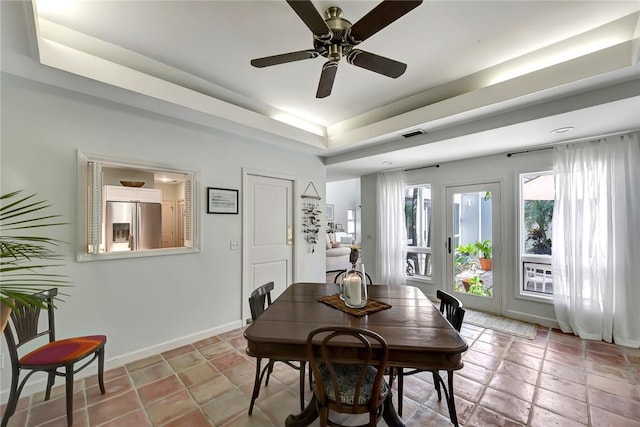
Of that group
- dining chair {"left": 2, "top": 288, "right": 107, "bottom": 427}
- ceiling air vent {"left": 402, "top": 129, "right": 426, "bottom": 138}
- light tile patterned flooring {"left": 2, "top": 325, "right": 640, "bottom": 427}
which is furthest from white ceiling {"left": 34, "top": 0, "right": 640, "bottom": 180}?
light tile patterned flooring {"left": 2, "top": 325, "right": 640, "bottom": 427}

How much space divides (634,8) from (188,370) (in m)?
4.47

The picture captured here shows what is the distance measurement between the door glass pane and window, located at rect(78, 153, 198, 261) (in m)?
3.90

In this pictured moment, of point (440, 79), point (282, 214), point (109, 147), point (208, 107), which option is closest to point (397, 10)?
point (440, 79)

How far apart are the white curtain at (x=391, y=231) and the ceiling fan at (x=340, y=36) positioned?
3.21 meters

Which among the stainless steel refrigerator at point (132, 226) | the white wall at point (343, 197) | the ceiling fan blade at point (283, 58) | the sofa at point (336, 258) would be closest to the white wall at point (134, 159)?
the stainless steel refrigerator at point (132, 226)

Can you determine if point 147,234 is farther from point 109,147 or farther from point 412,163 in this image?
point 412,163

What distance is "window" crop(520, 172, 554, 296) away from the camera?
3.57 meters

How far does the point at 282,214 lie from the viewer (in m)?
4.02

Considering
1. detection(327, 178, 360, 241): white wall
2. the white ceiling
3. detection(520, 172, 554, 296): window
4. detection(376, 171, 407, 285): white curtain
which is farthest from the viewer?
detection(327, 178, 360, 241): white wall

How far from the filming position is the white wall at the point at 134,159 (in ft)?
7.06

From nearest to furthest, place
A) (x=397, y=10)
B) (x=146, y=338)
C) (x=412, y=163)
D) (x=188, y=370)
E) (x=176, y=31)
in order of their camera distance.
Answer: (x=397, y=10) < (x=176, y=31) < (x=188, y=370) < (x=146, y=338) < (x=412, y=163)

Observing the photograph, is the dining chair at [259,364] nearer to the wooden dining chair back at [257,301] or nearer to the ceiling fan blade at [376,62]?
the wooden dining chair back at [257,301]

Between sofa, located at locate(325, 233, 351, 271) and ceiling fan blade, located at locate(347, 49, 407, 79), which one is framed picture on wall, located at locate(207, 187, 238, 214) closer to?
ceiling fan blade, located at locate(347, 49, 407, 79)

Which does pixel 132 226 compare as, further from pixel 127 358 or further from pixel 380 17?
pixel 380 17
